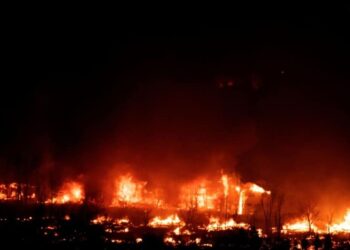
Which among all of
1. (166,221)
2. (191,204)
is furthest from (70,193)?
(166,221)

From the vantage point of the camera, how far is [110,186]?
58906 mm

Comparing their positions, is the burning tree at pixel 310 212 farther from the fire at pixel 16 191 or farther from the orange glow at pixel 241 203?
the fire at pixel 16 191

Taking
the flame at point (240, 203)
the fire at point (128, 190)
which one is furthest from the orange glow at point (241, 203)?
the fire at point (128, 190)

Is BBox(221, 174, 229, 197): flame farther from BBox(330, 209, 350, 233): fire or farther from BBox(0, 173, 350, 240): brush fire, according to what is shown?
BBox(330, 209, 350, 233): fire

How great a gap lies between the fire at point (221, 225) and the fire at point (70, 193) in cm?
1452

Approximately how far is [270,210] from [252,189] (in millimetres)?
5887

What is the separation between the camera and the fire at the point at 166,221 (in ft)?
148

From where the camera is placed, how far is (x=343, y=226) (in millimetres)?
47125

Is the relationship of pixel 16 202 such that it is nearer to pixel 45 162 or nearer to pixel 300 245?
pixel 45 162

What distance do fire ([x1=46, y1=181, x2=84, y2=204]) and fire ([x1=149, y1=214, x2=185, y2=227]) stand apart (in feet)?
34.8

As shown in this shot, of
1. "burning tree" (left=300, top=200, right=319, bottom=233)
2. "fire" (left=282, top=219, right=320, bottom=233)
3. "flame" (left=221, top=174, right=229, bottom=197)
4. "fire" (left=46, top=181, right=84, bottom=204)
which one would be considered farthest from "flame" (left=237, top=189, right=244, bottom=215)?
"fire" (left=46, top=181, right=84, bottom=204)

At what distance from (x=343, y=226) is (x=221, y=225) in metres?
10.9

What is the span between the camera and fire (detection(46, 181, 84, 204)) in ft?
179

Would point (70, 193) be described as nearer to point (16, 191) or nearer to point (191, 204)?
point (16, 191)
